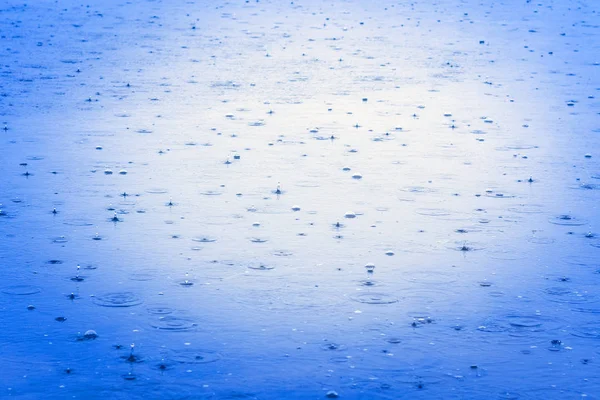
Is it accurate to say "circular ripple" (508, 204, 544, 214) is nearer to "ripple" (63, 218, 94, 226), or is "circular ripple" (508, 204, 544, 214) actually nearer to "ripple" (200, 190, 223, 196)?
"ripple" (200, 190, 223, 196)

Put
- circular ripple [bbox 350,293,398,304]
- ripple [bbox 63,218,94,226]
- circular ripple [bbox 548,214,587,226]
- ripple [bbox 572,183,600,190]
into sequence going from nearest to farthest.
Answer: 1. circular ripple [bbox 350,293,398,304]
2. ripple [bbox 63,218,94,226]
3. circular ripple [bbox 548,214,587,226]
4. ripple [bbox 572,183,600,190]

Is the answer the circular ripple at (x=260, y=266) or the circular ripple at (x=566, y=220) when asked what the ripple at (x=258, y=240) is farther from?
the circular ripple at (x=566, y=220)

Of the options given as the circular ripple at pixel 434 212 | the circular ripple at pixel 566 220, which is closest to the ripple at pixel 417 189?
the circular ripple at pixel 434 212

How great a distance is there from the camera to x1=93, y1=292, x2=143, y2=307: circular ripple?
498 cm

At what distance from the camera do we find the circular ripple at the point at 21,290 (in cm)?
510

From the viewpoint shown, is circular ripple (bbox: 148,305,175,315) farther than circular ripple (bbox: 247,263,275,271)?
No

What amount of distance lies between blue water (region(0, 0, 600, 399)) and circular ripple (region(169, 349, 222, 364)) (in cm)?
2

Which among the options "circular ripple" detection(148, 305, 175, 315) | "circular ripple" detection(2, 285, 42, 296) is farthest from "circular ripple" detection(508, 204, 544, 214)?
"circular ripple" detection(2, 285, 42, 296)

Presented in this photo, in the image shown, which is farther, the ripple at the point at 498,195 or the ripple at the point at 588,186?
the ripple at the point at 588,186

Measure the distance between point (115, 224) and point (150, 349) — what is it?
1.79m

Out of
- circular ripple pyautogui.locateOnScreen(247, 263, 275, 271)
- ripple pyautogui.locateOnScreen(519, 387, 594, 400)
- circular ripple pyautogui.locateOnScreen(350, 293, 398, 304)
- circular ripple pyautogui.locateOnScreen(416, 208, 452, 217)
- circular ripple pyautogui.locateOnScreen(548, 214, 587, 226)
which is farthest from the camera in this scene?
circular ripple pyautogui.locateOnScreen(416, 208, 452, 217)

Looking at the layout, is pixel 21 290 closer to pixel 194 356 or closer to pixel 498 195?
pixel 194 356

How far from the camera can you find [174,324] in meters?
4.75

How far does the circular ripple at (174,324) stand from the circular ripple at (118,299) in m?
0.25
